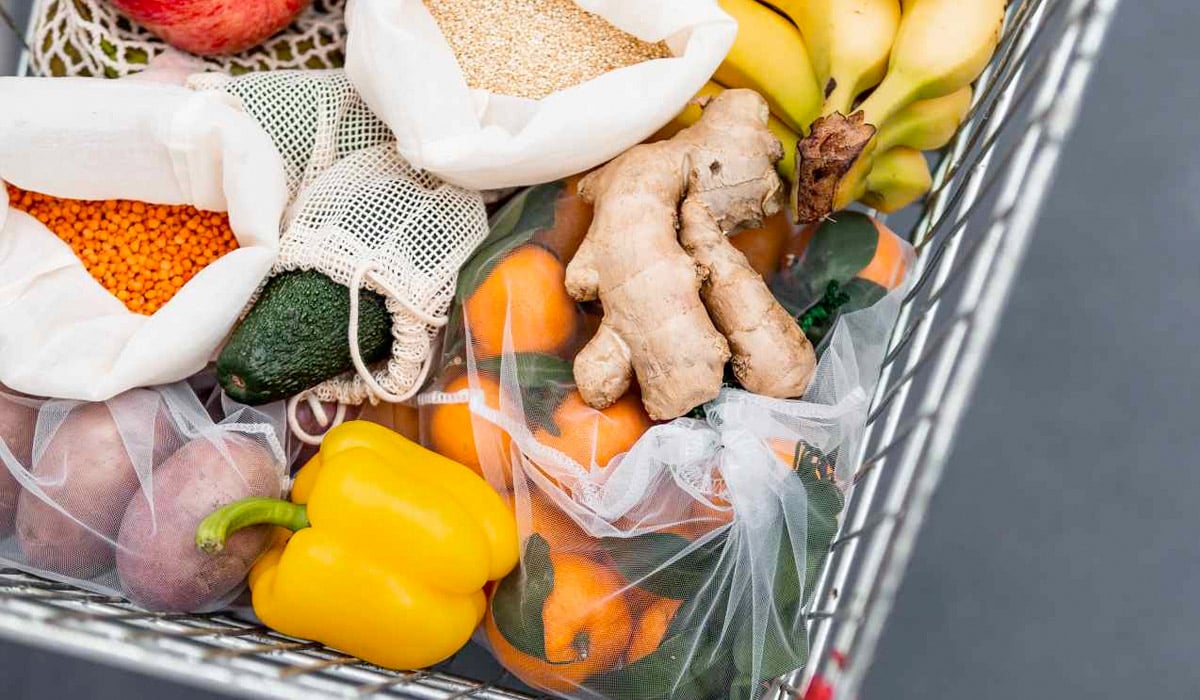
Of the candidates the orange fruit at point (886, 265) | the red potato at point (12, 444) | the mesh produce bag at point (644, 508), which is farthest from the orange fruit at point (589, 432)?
the red potato at point (12, 444)

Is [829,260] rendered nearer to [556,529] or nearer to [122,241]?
[556,529]

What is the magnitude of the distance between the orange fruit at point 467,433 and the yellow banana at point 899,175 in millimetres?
320

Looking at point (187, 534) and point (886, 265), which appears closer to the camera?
point (187, 534)

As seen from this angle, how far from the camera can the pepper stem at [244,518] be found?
604 millimetres

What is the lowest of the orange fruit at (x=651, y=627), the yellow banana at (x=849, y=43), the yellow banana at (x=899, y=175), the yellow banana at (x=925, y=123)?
the orange fruit at (x=651, y=627)

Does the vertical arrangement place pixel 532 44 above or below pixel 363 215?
above

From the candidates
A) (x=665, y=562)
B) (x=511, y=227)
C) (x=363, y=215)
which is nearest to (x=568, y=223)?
(x=511, y=227)

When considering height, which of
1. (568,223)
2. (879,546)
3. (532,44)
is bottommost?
(879,546)

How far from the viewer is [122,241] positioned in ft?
2.30

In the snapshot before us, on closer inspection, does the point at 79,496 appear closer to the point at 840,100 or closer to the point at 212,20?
the point at 212,20

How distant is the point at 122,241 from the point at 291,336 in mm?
146

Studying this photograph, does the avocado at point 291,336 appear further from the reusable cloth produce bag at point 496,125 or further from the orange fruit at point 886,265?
the orange fruit at point 886,265

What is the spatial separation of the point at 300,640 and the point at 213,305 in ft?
0.80

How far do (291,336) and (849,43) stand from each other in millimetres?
427
